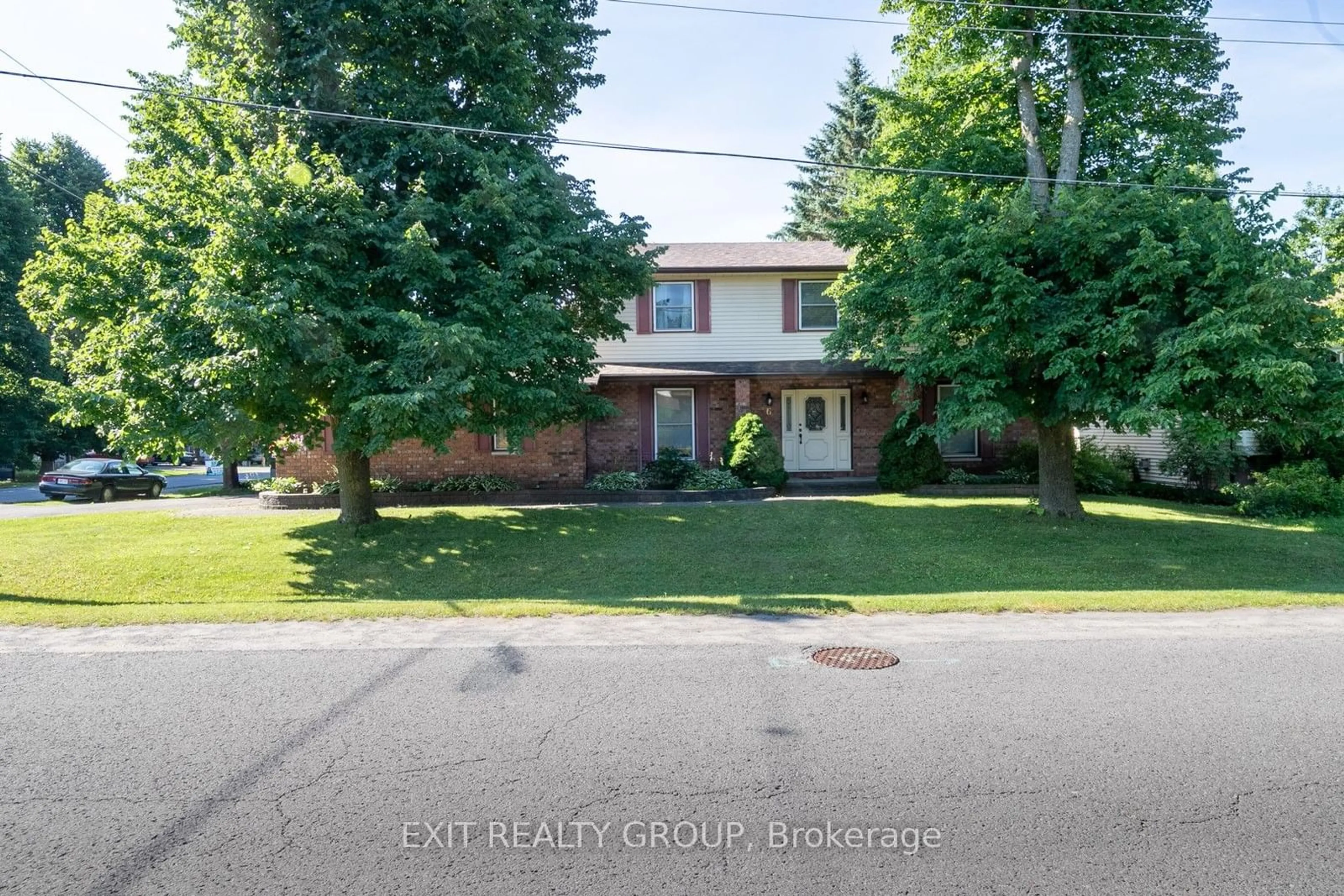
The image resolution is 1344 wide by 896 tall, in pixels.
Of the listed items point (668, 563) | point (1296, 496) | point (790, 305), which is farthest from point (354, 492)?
point (1296, 496)

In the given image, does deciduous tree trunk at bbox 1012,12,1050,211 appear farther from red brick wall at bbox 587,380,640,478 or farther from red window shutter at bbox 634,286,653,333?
red brick wall at bbox 587,380,640,478

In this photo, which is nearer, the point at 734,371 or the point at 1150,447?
the point at 734,371

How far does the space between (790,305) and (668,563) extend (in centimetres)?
1027

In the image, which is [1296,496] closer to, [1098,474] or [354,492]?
[1098,474]

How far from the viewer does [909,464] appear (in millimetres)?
16109

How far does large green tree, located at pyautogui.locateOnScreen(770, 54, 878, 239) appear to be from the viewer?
3756cm

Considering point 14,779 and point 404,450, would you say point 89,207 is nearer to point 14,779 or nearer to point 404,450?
point 404,450

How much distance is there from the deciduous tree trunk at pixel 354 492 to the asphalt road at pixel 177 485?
13083 millimetres

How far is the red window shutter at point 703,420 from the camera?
18484 millimetres

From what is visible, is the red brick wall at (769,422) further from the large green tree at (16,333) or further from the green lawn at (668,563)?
the large green tree at (16,333)

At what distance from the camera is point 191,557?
11.1 metres

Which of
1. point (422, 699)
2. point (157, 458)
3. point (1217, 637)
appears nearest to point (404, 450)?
point (157, 458)

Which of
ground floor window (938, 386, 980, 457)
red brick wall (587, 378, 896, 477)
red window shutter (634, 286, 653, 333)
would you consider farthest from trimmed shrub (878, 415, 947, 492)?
red window shutter (634, 286, 653, 333)

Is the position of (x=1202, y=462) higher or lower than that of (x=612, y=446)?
lower
